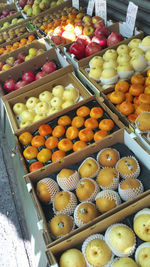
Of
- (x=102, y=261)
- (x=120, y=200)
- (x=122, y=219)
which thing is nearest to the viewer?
(x=102, y=261)

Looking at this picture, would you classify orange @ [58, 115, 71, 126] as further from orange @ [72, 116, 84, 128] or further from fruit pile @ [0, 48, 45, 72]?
fruit pile @ [0, 48, 45, 72]

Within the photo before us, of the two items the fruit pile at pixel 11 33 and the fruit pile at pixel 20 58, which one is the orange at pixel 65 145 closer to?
the fruit pile at pixel 20 58

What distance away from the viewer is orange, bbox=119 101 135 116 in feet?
6.93

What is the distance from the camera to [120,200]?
67.4 inches

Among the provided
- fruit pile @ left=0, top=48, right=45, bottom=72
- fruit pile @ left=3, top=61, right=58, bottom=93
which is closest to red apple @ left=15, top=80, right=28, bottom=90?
fruit pile @ left=3, top=61, right=58, bottom=93

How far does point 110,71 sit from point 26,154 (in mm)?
1186

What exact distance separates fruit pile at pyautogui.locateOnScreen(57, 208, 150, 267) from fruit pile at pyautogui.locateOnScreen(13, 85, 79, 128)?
141 cm

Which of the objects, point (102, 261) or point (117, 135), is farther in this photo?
point (117, 135)

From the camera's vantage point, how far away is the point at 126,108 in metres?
2.12

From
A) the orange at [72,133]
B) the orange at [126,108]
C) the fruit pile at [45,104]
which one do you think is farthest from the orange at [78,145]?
the fruit pile at [45,104]

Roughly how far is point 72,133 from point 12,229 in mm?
1439

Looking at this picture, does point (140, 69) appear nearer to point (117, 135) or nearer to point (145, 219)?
point (117, 135)

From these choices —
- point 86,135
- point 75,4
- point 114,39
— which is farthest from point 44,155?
point 75,4

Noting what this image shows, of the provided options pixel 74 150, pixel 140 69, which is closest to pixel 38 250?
pixel 74 150
